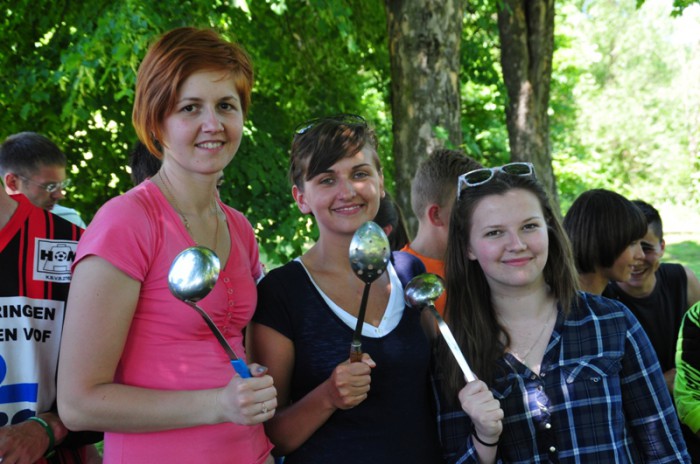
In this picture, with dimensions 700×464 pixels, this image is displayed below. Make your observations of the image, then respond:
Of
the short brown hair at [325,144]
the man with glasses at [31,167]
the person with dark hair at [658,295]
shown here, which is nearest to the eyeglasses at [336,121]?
the short brown hair at [325,144]

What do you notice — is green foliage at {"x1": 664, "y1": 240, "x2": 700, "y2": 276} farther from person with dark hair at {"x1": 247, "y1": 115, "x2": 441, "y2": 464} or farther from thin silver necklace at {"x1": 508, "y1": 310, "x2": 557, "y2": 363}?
person with dark hair at {"x1": 247, "y1": 115, "x2": 441, "y2": 464}

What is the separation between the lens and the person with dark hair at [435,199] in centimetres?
351

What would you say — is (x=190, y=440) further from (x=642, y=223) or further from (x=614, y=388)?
(x=642, y=223)

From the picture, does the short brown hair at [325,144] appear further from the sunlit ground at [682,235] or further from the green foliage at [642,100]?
the green foliage at [642,100]

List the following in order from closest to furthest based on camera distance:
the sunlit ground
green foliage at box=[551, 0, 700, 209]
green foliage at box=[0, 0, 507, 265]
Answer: green foliage at box=[0, 0, 507, 265] < the sunlit ground < green foliage at box=[551, 0, 700, 209]

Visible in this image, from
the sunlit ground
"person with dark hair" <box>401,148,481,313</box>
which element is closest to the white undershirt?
"person with dark hair" <box>401,148,481,313</box>

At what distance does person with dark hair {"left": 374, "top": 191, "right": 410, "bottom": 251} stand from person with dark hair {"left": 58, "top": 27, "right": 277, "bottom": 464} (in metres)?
1.83

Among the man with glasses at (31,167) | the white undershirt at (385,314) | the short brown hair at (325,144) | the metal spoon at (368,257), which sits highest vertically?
the man with glasses at (31,167)

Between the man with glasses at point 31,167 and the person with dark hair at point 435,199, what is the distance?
101 inches

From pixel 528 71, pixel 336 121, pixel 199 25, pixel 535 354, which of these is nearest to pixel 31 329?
pixel 336 121

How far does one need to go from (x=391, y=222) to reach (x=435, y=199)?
68 centimetres

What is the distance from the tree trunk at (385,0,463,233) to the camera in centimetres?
599

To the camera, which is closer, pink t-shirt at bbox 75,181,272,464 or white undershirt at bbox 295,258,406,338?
pink t-shirt at bbox 75,181,272,464

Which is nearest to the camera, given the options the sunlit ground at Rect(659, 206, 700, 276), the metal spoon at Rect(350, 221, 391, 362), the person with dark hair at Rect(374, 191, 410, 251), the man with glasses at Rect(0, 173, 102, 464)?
the man with glasses at Rect(0, 173, 102, 464)
